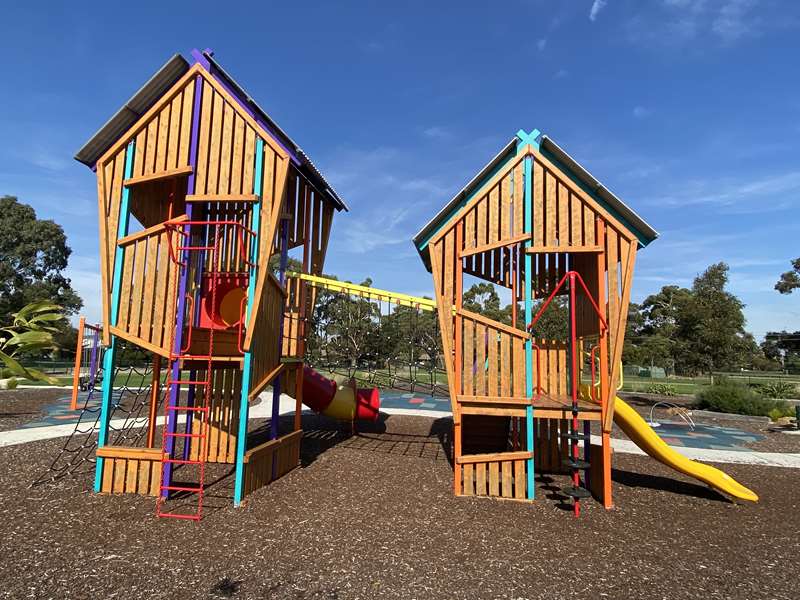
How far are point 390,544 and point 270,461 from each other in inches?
129

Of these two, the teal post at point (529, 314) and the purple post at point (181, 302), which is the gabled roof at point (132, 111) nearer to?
the purple post at point (181, 302)

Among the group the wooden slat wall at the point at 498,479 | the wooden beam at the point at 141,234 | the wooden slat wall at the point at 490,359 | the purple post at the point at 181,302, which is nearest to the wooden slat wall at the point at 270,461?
the purple post at the point at 181,302

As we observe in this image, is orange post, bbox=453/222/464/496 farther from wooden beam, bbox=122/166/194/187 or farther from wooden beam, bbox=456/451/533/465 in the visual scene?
wooden beam, bbox=122/166/194/187

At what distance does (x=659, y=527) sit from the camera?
5.95m

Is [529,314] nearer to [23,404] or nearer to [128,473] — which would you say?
[128,473]

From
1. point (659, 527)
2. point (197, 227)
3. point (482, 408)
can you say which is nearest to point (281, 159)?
point (197, 227)

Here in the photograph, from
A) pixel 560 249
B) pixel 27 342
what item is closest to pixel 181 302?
pixel 27 342

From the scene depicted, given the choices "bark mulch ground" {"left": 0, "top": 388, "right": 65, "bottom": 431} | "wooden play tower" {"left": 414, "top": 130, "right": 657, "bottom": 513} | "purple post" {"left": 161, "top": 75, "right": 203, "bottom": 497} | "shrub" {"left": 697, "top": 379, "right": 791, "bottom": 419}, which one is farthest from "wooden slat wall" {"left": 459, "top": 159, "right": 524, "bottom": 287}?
"shrub" {"left": 697, "top": 379, "right": 791, "bottom": 419}

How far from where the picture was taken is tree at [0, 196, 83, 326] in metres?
47.8

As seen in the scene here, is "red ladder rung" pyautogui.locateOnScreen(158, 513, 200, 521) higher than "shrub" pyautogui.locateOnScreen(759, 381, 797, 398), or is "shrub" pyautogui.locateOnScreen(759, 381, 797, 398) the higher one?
"shrub" pyautogui.locateOnScreen(759, 381, 797, 398)

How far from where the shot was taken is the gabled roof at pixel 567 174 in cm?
718

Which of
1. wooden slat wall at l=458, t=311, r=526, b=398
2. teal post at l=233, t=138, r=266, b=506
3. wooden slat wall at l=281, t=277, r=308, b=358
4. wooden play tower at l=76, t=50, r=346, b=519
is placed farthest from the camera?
wooden slat wall at l=281, t=277, r=308, b=358

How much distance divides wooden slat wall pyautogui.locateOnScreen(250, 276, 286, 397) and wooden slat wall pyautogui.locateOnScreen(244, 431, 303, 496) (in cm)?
106

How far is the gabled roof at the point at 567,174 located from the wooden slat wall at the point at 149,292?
164 inches
